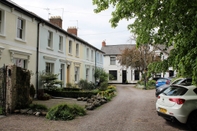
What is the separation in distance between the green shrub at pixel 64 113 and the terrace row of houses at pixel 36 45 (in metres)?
5.39

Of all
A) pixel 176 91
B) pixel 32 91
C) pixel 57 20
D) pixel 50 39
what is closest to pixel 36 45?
pixel 50 39

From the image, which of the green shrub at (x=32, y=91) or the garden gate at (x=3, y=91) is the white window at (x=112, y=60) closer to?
the green shrub at (x=32, y=91)

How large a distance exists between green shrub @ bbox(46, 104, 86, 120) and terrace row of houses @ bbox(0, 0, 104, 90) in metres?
5.39

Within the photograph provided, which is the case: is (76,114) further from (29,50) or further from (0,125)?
(29,50)

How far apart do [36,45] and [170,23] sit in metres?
11.9

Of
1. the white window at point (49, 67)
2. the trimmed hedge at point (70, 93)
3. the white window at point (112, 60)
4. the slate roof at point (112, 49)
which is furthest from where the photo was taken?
the slate roof at point (112, 49)

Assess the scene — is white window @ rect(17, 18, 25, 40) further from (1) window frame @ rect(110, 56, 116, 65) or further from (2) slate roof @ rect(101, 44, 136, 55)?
(2) slate roof @ rect(101, 44, 136, 55)

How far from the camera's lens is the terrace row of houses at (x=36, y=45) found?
12875 millimetres

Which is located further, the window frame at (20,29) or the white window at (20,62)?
the window frame at (20,29)

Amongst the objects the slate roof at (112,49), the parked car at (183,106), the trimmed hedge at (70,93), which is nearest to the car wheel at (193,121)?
the parked car at (183,106)

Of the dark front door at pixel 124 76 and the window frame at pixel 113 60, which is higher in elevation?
the window frame at pixel 113 60

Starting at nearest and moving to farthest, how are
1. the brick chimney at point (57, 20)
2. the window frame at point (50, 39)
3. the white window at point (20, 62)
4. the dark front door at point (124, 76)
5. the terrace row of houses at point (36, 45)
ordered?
the terrace row of houses at point (36, 45) → the white window at point (20, 62) → the window frame at point (50, 39) → the brick chimney at point (57, 20) → the dark front door at point (124, 76)

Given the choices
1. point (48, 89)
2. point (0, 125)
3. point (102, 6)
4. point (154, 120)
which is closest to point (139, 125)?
point (154, 120)

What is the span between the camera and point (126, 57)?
111ft
